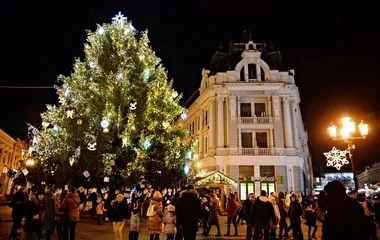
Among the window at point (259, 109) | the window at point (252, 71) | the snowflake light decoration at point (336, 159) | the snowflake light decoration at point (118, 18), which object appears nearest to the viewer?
the snowflake light decoration at point (336, 159)

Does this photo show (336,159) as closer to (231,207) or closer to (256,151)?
(231,207)

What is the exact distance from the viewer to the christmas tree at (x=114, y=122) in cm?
1778

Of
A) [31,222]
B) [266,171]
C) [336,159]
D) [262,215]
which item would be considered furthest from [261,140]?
[31,222]

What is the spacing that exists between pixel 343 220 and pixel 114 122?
15.4 m

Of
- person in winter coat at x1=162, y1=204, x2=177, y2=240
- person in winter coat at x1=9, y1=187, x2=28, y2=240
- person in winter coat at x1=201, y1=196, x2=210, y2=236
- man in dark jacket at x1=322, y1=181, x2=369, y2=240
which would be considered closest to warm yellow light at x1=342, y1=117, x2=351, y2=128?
person in winter coat at x1=201, y1=196, x2=210, y2=236

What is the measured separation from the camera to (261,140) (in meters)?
33.2

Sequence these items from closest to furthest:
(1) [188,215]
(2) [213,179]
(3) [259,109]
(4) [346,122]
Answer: (1) [188,215], (4) [346,122], (2) [213,179], (3) [259,109]

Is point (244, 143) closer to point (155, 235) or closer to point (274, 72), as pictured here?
point (274, 72)

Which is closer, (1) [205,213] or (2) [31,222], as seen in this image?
(2) [31,222]

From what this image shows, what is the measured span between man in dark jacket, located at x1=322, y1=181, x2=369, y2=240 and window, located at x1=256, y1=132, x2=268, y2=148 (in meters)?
29.3

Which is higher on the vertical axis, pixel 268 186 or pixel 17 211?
pixel 268 186

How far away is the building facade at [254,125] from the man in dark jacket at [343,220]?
90.8 ft

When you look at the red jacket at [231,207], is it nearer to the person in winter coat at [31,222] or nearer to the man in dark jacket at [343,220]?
the person in winter coat at [31,222]

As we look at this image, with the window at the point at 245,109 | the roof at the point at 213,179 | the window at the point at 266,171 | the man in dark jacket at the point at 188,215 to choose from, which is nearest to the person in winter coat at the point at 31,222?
the man in dark jacket at the point at 188,215
